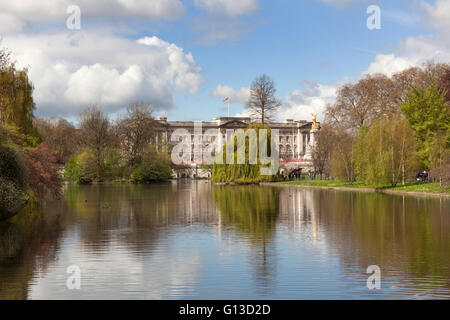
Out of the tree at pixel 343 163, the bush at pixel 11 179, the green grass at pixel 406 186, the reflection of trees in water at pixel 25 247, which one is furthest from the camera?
the tree at pixel 343 163

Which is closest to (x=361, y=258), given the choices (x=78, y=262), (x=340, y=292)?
(x=340, y=292)

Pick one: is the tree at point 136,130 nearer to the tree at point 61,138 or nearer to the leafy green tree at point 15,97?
the tree at point 61,138

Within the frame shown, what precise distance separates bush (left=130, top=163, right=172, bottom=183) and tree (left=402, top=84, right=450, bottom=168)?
35.4m

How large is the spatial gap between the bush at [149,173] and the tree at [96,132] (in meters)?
4.74

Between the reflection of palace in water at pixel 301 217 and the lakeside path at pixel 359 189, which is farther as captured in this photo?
the lakeside path at pixel 359 189

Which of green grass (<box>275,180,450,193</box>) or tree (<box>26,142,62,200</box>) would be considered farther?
green grass (<box>275,180,450,193</box>)

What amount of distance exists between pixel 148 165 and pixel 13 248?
56.6m

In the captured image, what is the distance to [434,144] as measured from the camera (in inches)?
1604

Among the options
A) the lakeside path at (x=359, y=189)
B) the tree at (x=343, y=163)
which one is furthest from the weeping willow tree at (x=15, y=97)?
the tree at (x=343, y=163)

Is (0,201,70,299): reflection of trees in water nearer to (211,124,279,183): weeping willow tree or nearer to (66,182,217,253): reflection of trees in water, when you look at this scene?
(66,182,217,253): reflection of trees in water

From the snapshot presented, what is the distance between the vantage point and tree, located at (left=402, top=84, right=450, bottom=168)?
43000mm

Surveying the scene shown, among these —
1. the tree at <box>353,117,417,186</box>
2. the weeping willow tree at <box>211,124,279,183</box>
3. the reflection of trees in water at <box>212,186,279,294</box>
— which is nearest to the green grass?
the tree at <box>353,117,417,186</box>

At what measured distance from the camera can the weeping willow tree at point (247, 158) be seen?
57312 millimetres
